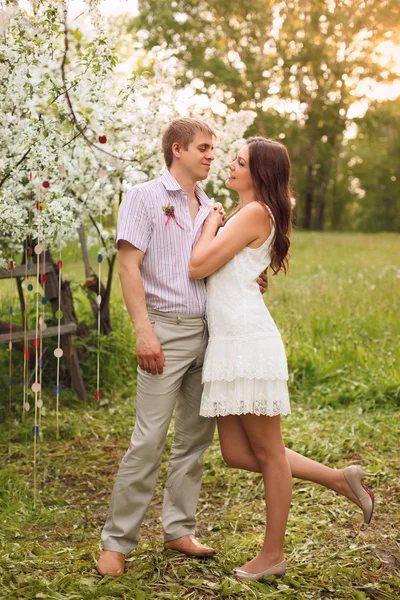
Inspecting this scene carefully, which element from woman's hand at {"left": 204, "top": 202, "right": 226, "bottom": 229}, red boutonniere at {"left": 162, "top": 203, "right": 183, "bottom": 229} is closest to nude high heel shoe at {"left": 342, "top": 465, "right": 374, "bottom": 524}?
woman's hand at {"left": 204, "top": 202, "right": 226, "bottom": 229}

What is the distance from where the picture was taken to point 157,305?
3.13 metres

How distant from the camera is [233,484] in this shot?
462 cm

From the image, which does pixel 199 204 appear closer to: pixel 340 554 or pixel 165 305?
pixel 165 305

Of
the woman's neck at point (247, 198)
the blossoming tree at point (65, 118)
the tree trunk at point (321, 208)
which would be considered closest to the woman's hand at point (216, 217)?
the woman's neck at point (247, 198)

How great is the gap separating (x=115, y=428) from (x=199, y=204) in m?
2.73

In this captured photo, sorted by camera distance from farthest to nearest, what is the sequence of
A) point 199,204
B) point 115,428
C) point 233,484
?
point 115,428 → point 233,484 → point 199,204

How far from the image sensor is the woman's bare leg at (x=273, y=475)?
3.08 m

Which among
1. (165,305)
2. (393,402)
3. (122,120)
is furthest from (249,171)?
(393,402)

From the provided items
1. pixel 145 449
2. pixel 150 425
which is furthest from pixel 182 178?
pixel 145 449

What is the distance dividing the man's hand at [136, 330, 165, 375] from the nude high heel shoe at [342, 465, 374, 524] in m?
1.02

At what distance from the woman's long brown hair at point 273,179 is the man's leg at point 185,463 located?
0.82 m

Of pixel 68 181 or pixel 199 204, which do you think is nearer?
pixel 199 204

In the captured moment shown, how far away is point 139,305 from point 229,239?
0.46 meters

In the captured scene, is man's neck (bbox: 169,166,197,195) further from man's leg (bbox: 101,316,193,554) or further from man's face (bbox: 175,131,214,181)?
man's leg (bbox: 101,316,193,554)
